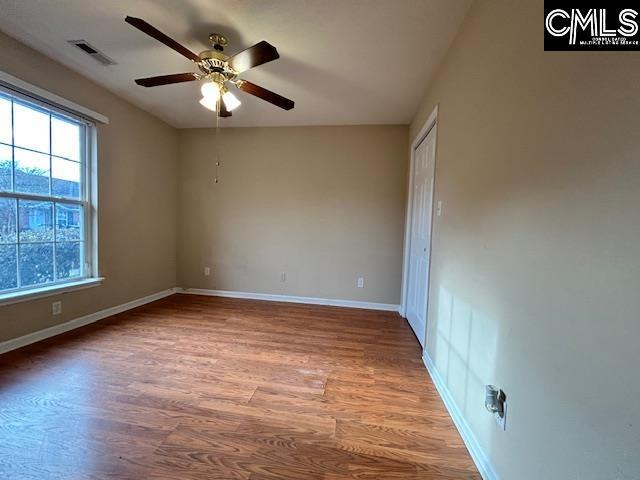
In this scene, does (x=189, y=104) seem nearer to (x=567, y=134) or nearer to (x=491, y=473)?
(x=567, y=134)

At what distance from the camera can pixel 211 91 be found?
2102mm

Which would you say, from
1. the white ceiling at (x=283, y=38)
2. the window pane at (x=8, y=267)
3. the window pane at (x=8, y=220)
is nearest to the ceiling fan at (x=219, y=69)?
the white ceiling at (x=283, y=38)

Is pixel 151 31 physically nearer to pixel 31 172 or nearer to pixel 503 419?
pixel 31 172

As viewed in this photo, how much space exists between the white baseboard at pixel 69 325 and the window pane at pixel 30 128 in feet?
5.51

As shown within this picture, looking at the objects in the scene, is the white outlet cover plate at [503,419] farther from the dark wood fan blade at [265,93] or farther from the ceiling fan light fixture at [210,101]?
the ceiling fan light fixture at [210,101]

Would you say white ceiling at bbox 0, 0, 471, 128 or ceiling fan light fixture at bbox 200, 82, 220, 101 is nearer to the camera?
white ceiling at bbox 0, 0, 471, 128

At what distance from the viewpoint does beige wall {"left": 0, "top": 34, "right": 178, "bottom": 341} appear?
2262mm

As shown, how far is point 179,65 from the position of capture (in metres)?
2.37

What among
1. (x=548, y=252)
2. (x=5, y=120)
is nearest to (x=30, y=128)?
(x=5, y=120)

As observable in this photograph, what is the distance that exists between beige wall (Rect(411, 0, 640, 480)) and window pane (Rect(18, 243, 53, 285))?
3.59 meters

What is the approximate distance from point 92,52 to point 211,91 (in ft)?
3.87

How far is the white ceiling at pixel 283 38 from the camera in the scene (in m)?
1.71

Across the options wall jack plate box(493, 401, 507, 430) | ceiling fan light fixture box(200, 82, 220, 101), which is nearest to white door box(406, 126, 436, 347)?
wall jack plate box(493, 401, 507, 430)

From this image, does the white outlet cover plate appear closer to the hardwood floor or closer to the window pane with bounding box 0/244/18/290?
the hardwood floor
